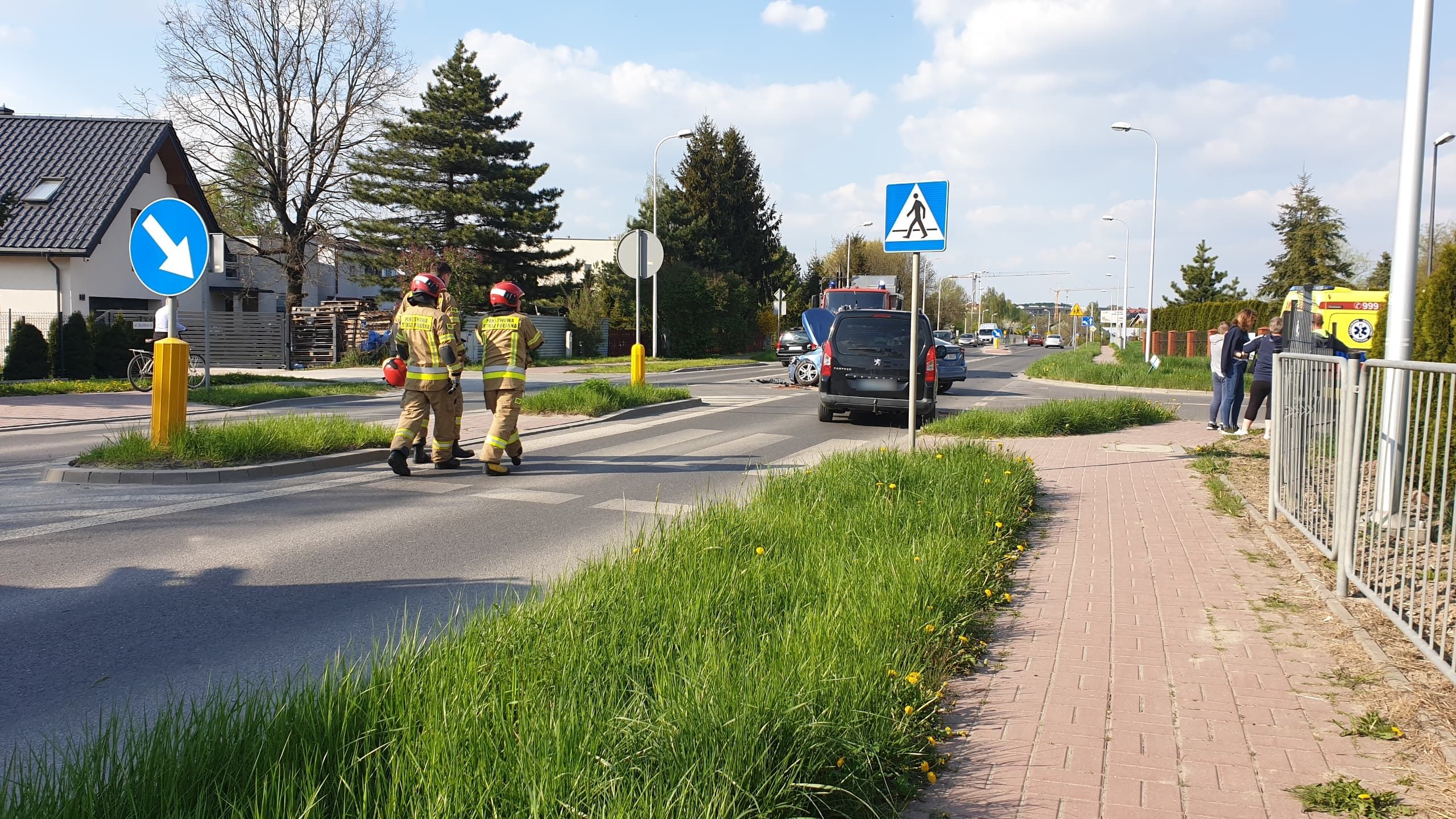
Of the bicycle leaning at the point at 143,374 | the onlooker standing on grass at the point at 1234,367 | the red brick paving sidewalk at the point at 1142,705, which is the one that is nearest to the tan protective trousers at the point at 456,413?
the red brick paving sidewalk at the point at 1142,705

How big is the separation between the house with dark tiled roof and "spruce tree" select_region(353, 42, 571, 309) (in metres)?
9.59

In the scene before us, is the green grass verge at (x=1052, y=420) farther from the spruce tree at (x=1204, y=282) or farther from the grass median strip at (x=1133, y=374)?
the spruce tree at (x=1204, y=282)

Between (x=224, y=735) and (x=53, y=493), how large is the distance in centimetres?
702

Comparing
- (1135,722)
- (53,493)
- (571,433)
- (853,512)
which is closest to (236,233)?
(571,433)

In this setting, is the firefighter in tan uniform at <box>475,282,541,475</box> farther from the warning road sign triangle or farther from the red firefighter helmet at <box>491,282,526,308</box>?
the warning road sign triangle

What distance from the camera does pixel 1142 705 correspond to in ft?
13.4

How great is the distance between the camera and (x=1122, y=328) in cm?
6231

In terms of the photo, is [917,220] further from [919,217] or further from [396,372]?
[396,372]

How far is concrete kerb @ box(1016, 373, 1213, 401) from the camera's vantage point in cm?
2631

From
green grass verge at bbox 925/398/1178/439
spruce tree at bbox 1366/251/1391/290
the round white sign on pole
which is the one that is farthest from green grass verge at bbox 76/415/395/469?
spruce tree at bbox 1366/251/1391/290

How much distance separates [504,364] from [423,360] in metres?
0.78

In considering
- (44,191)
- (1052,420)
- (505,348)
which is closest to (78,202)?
(44,191)

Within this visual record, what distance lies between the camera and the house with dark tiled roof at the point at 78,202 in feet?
91.5

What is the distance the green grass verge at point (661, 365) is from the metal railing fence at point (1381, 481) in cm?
2363
